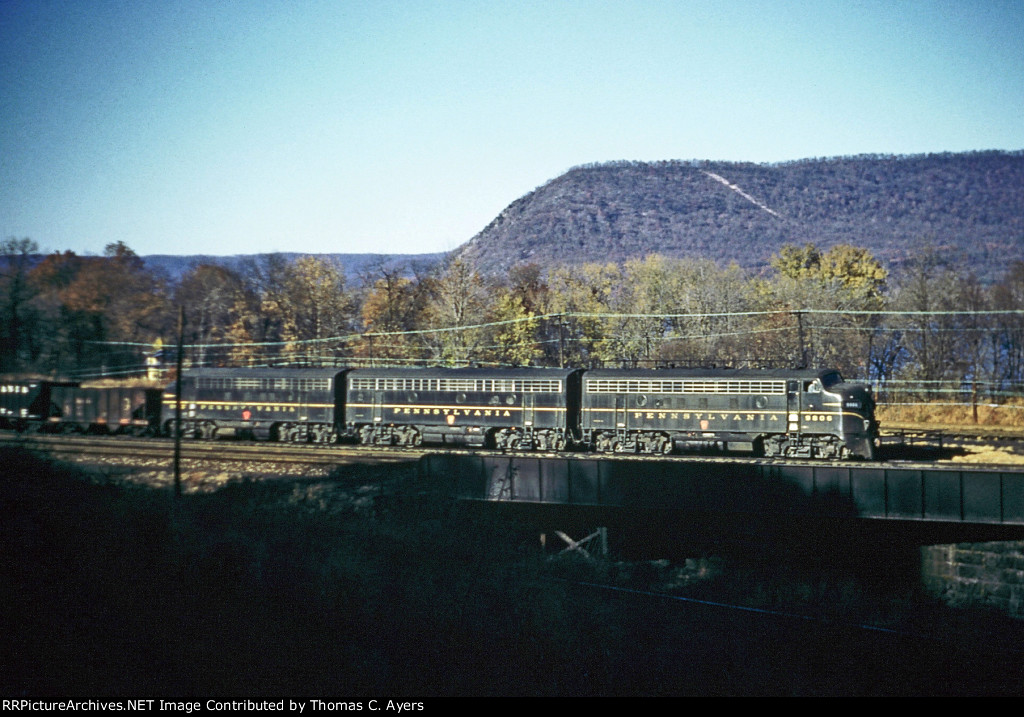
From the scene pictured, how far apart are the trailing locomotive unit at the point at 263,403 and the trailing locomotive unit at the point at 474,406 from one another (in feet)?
5.44

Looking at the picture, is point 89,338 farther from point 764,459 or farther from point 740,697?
point 740,697

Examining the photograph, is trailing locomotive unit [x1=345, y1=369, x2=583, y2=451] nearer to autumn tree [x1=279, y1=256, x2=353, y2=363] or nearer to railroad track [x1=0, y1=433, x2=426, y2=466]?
railroad track [x1=0, y1=433, x2=426, y2=466]

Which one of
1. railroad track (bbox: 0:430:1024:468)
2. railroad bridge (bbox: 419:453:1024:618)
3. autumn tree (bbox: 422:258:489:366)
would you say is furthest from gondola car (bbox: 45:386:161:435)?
railroad bridge (bbox: 419:453:1024:618)

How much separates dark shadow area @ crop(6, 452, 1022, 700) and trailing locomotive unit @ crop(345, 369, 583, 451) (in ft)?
27.0

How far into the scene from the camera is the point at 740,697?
14.8 m

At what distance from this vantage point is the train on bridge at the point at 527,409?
1235 inches

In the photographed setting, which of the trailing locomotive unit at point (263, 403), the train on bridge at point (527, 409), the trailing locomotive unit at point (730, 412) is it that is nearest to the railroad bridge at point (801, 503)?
the trailing locomotive unit at point (730, 412)

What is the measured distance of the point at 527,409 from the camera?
35031 mm

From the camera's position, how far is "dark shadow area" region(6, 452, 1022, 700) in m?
15.0

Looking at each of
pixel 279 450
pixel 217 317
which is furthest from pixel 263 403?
pixel 217 317

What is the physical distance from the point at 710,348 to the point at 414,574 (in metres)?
42.0

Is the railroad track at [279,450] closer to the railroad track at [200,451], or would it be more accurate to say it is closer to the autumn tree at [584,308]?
the railroad track at [200,451]

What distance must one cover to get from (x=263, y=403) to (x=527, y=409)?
13.6 m

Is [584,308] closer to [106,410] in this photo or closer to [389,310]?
[389,310]
